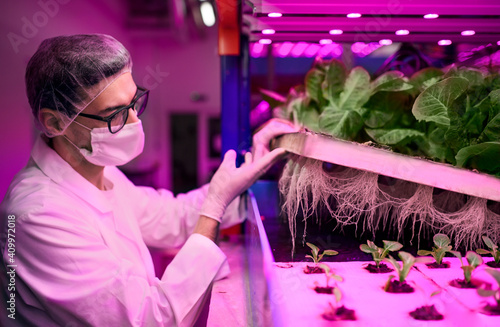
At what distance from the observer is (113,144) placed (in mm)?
1134

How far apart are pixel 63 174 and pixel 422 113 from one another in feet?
3.29

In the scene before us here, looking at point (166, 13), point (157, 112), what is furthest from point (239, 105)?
point (157, 112)

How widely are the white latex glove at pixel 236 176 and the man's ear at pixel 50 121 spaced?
1.63 ft

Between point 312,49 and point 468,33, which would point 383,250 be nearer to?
point 468,33

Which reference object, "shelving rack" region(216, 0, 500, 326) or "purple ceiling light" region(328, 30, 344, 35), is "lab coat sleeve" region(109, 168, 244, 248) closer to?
"shelving rack" region(216, 0, 500, 326)

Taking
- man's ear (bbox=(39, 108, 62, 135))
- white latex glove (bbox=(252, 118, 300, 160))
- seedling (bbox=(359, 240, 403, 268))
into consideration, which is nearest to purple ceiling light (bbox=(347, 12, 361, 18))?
white latex glove (bbox=(252, 118, 300, 160))

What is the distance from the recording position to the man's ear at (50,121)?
42.1 inches

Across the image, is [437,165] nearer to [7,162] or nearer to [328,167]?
[328,167]

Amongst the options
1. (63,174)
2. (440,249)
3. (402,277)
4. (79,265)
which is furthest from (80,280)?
(440,249)

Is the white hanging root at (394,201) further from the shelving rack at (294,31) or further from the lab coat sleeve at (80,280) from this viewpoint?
the lab coat sleeve at (80,280)

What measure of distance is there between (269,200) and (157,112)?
5.70 metres

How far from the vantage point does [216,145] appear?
7086 millimetres

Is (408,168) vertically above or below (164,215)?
above

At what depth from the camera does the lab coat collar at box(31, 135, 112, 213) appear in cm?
113
